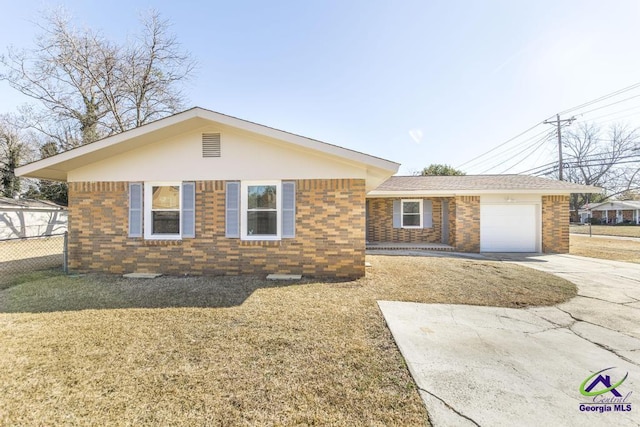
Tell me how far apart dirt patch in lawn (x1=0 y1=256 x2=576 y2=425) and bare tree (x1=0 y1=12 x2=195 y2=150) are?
18.6m

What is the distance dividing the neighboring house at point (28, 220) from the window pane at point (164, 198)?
1313 centimetres

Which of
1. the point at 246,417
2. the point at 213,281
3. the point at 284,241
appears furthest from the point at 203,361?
the point at 284,241

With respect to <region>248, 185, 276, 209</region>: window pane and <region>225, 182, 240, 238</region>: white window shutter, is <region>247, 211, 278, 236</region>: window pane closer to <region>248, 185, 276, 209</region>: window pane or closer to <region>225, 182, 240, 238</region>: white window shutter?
<region>248, 185, 276, 209</region>: window pane

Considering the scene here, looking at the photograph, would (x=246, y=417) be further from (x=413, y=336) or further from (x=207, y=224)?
(x=207, y=224)

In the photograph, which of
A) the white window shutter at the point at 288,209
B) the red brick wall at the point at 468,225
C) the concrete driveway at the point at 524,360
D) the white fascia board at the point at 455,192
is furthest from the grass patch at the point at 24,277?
the red brick wall at the point at 468,225

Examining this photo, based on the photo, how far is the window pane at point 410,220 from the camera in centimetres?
1389

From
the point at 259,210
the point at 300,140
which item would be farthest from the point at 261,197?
the point at 300,140

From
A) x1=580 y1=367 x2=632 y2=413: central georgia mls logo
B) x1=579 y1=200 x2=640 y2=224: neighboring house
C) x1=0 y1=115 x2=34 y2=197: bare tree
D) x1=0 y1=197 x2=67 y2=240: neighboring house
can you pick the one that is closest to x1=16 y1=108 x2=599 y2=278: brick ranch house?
x1=580 y1=367 x2=632 y2=413: central georgia mls logo

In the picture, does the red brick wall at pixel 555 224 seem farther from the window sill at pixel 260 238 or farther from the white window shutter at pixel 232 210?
the white window shutter at pixel 232 210

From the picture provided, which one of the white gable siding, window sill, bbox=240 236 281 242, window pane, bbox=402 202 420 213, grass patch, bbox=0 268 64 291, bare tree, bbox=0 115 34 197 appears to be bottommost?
grass patch, bbox=0 268 64 291

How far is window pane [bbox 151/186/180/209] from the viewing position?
741 centimetres

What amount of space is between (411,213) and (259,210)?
920 centimetres

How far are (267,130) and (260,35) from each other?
7359mm

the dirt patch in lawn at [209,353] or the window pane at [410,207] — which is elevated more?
the window pane at [410,207]
